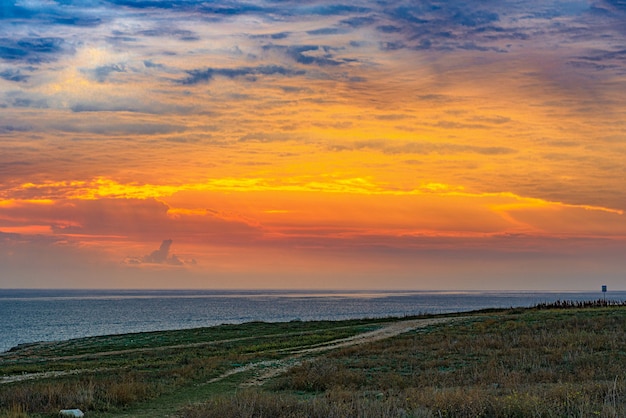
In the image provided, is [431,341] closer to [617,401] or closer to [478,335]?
[478,335]

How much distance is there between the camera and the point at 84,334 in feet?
305

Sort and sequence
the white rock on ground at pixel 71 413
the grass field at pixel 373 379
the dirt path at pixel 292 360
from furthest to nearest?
the dirt path at pixel 292 360 < the white rock on ground at pixel 71 413 < the grass field at pixel 373 379

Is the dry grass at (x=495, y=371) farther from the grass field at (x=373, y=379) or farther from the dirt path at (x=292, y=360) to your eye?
the dirt path at (x=292, y=360)

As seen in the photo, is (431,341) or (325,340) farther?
(325,340)

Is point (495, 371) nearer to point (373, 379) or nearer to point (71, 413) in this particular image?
point (373, 379)

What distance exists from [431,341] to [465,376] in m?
12.7

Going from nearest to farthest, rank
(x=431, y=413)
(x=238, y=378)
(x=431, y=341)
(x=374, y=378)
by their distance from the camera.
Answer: (x=431, y=413)
(x=374, y=378)
(x=238, y=378)
(x=431, y=341)

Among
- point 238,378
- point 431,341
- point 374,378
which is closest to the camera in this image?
point 374,378

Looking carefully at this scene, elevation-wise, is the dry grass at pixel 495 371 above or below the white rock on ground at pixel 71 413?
above

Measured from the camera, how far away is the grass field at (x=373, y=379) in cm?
1638

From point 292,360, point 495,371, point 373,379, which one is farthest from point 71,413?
point 292,360

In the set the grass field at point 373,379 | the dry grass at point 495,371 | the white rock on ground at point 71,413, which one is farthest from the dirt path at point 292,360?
the white rock on ground at point 71,413

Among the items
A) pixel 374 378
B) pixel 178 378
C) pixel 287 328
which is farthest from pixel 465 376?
pixel 287 328

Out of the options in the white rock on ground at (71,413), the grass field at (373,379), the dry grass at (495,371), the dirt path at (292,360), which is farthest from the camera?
the dirt path at (292,360)
